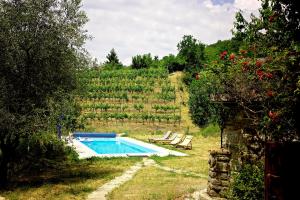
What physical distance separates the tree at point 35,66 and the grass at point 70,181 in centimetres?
120

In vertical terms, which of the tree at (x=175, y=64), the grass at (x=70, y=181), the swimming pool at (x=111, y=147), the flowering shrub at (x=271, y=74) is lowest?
the grass at (x=70, y=181)

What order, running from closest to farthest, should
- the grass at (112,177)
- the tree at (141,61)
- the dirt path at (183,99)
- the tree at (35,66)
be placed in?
the grass at (112,177) < the tree at (35,66) < the dirt path at (183,99) < the tree at (141,61)

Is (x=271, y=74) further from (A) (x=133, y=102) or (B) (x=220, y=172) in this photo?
(A) (x=133, y=102)

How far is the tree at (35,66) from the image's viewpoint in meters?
12.3

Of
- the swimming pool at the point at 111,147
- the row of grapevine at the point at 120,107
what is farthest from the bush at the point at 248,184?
the row of grapevine at the point at 120,107

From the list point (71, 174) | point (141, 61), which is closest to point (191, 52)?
point (141, 61)

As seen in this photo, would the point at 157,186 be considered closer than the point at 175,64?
Yes

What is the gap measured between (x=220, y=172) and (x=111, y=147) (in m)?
19.0

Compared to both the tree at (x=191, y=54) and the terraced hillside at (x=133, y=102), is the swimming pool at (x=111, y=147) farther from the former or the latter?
the tree at (x=191, y=54)

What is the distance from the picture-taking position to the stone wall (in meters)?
9.68

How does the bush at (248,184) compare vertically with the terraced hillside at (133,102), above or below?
below

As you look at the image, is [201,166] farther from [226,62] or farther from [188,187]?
[226,62]

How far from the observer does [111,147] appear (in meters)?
28.1

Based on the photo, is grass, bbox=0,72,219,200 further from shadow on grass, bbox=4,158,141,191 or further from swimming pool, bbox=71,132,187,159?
swimming pool, bbox=71,132,187,159
